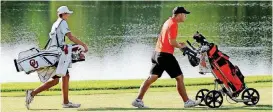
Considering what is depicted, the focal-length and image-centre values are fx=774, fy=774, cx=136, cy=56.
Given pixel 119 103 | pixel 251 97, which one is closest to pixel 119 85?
pixel 119 103

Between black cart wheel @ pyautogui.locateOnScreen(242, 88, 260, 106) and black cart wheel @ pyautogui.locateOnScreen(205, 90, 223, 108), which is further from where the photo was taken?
black cart wheel @ pyautogui.locateOnScreen(242, 88, 260, 106)

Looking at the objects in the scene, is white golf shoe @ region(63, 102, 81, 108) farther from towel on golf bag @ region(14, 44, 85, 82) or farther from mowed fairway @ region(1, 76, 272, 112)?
towel on golf bag @ region(14, 44, 85, 82)

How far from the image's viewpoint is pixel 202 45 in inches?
446

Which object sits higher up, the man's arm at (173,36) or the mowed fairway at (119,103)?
the man's arm at (173,36)

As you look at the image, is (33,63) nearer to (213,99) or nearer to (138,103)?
(138,103)

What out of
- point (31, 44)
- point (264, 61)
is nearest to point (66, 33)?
point (264, 61)

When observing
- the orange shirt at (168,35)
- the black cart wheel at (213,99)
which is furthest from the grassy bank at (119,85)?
the orange shirt at (168,35)

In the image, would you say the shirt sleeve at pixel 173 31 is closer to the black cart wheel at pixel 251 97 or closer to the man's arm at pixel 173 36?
the man's arm at pixel 173 36

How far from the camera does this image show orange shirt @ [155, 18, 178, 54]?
10.9 metres

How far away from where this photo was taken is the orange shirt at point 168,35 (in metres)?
10.9

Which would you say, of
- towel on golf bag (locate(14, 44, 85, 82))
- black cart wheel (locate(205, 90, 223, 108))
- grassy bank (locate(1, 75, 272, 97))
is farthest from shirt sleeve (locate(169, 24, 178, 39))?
grassy bank (locate(1, 75, 272, 97))

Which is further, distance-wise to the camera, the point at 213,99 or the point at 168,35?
the point at 213,99

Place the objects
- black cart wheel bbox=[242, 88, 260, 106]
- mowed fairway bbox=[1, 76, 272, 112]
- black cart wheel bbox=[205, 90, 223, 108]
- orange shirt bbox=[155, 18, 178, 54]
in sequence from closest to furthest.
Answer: mowed fairway bbox=[1, 76, 272, 112]
orange shirt bbox=[155, 18, 178, 54]
black cart wheel bbox=[205, 90, 223, 108]
black cart wheel bbox=[242, 88, 260, 106]

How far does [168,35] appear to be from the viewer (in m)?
10.9
